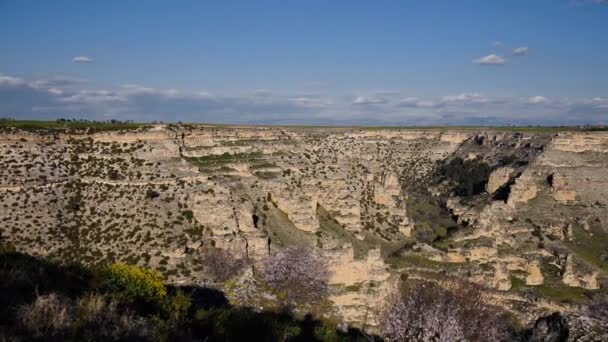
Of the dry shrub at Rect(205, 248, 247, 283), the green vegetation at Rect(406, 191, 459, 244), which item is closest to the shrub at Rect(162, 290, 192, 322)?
the dry shrub at Rect(205, 248, 247, 283)

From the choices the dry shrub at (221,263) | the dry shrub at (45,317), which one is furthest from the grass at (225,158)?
the dry shrub at (45,317)

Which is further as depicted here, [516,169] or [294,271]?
[516,169]

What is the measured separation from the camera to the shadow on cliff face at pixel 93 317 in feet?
37.8

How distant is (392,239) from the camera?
53219 millimetres

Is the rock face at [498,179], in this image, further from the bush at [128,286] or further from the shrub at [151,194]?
the bush at [128,286]

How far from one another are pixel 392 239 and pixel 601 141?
1992 inches

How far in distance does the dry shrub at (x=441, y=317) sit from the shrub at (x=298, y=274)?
4627 mm

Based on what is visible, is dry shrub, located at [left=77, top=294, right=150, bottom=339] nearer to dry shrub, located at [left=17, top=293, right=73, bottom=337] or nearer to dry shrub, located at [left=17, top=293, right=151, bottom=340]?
dry shrub, located at [left=17, top=293, right=151, bottom=340]

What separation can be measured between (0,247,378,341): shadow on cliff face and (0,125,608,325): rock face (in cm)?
1145

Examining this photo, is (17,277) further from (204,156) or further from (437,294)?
(204,156)

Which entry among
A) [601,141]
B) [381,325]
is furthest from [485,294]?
[601,141]

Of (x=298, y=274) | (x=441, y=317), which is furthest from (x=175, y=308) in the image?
(x=298, y=274)

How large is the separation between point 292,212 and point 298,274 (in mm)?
13788

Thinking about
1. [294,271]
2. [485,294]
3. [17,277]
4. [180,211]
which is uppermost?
[17,277]
